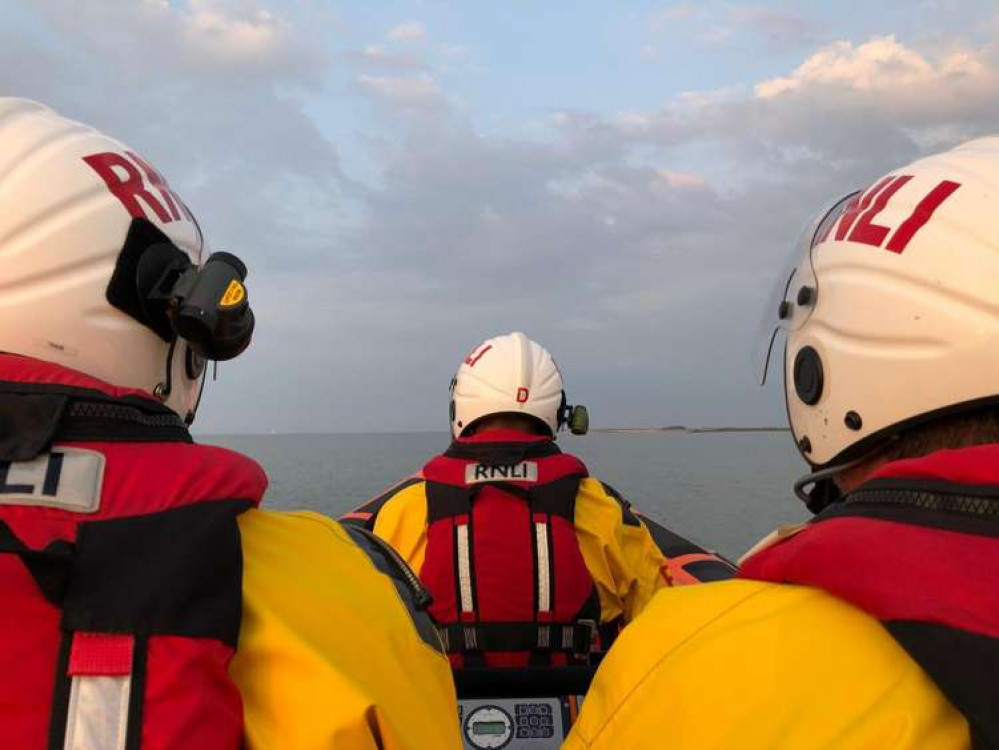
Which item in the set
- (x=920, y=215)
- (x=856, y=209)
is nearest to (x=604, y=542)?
(x=856, y=209)

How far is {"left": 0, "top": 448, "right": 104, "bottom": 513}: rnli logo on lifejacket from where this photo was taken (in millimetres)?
1123

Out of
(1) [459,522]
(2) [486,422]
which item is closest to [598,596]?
(1) [459,522]

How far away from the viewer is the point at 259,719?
1213 millimetres

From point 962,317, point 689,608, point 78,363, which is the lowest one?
point 689,608

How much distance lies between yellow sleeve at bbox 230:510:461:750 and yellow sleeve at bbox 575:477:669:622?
254cm

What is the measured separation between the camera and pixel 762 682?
3.80 ft

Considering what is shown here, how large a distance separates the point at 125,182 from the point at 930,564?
5.42ft

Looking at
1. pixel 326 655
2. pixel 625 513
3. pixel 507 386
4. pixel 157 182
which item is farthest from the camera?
pixel 507 386

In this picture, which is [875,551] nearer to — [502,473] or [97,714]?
[97,714]

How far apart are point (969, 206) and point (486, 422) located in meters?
3.45

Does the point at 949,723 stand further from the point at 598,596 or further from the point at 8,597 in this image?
the point at 598,596

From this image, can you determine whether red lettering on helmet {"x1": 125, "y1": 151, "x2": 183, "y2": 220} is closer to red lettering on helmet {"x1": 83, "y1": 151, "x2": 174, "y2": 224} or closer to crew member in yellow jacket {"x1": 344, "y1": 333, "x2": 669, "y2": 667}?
red lettering on helmet {"x1": 83, "y1": 151, "x2": 174, "y2": 224}

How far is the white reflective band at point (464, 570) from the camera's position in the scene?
383cm

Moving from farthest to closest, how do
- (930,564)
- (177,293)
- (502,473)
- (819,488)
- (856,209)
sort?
(502,473), (819,488), (856,209), (177,293), (930,564)
